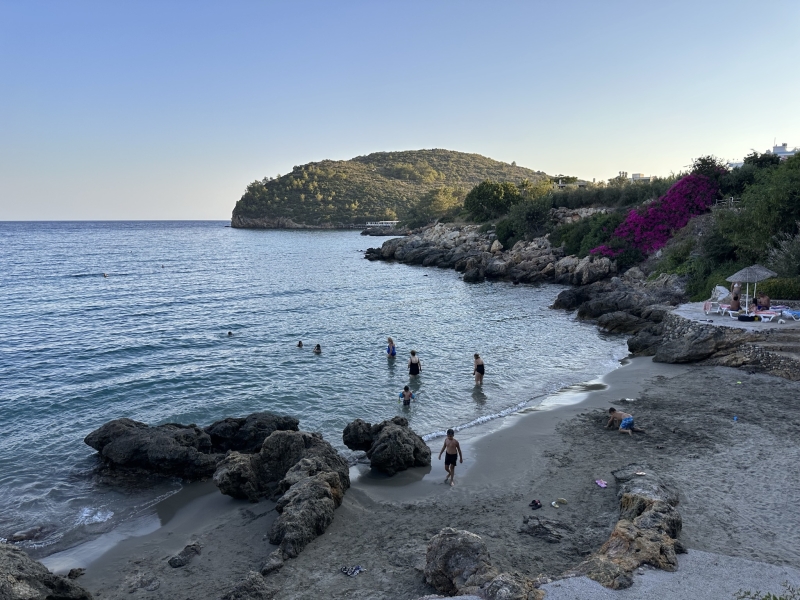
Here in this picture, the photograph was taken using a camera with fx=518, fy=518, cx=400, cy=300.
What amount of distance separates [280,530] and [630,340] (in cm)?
1916

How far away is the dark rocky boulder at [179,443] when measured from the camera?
12750mm

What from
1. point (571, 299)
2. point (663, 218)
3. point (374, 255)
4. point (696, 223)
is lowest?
point (571, 299)

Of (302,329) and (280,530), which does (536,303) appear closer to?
(302,329)

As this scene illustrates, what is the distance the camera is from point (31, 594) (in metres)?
7.45

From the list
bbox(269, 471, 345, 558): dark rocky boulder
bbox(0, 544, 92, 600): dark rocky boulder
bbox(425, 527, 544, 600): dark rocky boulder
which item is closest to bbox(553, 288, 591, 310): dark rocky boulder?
bbox(269, 471, 345, 558): dark rocky boulder

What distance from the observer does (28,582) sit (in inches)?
300

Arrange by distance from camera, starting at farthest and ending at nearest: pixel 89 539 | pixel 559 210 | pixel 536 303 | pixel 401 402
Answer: pixel 559 210
pixel 536 303
pixel 401 402
pixel 89 539

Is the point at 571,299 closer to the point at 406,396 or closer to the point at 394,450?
the point at 406,396

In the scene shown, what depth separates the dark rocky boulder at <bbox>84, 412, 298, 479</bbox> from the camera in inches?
502

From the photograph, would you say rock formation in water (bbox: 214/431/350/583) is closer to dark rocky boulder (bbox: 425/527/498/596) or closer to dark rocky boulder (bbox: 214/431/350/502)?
dark rocky boulder (bbox: 214/431/350/502)

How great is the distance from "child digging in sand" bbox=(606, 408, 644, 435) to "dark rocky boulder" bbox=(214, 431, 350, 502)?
24.8 ft

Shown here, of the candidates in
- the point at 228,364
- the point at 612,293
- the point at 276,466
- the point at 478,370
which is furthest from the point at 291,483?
the point at 612,293

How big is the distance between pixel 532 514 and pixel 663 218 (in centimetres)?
3981

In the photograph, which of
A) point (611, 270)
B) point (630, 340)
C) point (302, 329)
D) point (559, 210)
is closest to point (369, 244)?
point (559, 210)
